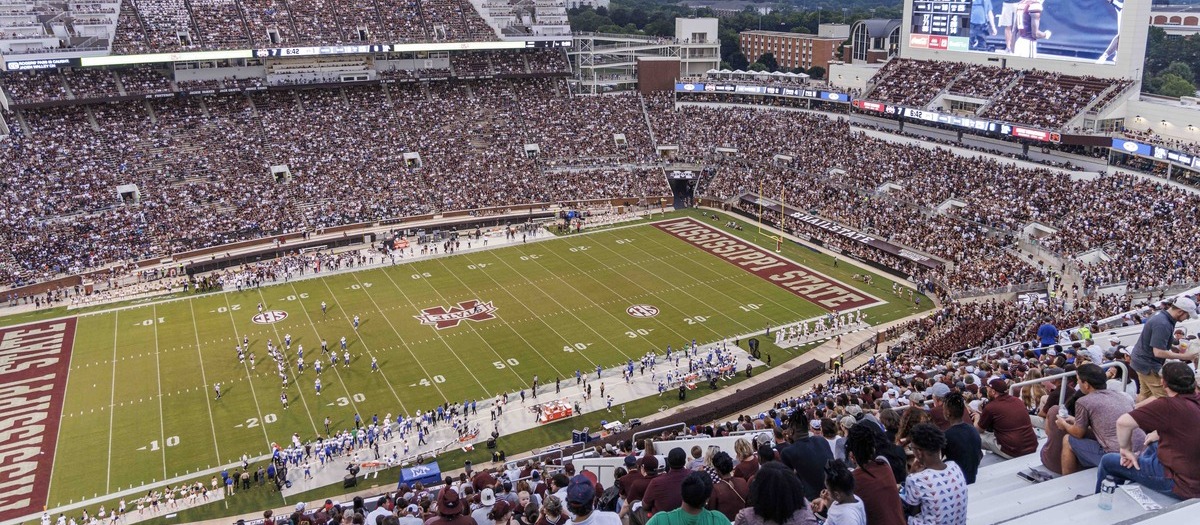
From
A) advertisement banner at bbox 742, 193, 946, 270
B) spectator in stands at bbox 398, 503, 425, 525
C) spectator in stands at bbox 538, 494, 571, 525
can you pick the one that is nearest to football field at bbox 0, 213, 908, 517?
advertisement banner at bbox 742, 193, 946, 270

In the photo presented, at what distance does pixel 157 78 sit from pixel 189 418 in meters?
38.3

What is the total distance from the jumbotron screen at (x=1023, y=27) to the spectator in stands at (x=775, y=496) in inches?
2109

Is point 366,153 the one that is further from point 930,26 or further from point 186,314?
point 930,26

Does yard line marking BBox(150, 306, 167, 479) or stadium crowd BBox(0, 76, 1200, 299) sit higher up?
stadium crowd BBox(0, 76, 1200, 299)

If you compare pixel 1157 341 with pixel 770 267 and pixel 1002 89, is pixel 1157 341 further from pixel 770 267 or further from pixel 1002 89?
pixel 1002 89

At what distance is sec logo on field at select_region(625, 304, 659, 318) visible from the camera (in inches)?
1596

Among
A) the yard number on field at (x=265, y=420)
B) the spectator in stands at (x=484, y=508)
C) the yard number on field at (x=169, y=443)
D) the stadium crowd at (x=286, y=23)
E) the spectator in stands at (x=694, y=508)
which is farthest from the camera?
the stadium crowd at (x=286, y=23)

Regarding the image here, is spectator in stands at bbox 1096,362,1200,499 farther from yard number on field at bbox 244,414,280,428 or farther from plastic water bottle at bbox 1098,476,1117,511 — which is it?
yard number on field at bbox 244,414,280,428

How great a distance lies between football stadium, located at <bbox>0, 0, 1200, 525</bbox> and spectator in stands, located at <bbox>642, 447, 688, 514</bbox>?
0.03m

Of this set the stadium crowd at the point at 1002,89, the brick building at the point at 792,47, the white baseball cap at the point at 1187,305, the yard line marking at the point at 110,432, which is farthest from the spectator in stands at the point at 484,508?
the brick building at the point at 792,47

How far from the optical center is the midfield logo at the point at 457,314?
40094mm

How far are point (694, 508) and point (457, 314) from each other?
3491 centimetres

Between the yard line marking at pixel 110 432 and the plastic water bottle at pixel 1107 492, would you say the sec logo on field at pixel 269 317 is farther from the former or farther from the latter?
the plastic water bottle at pixel 1107 492

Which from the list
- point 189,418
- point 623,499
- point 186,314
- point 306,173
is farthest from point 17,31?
point 623,499
